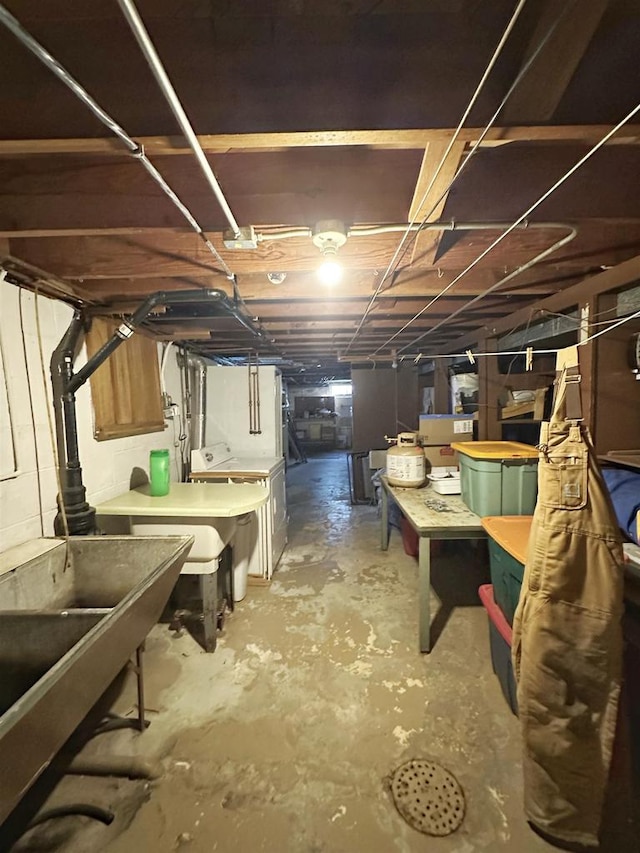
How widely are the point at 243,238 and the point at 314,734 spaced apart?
2.13m

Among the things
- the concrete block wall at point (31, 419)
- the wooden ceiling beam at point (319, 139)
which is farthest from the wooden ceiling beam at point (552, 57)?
the concrete block wall at point (31, 419)

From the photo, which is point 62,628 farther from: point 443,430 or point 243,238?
point 443,430

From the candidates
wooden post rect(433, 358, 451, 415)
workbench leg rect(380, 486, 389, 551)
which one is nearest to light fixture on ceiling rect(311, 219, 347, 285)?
workbench leg rect(380, 486, 389, 551)

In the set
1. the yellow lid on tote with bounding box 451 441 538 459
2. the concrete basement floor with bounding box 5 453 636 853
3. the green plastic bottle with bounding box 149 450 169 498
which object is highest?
the yellow lid on tote with bounding box 451 441 538 459

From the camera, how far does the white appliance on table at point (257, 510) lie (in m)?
2.78

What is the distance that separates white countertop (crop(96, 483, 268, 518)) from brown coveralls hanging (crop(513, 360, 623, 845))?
1.47 metres

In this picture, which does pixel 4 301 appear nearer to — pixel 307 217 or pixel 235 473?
pixel 307 217

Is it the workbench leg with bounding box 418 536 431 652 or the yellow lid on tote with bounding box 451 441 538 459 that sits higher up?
the yellow lid on tote with bounding box 451 441 538 459

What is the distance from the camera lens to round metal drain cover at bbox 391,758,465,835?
1224 millimetres

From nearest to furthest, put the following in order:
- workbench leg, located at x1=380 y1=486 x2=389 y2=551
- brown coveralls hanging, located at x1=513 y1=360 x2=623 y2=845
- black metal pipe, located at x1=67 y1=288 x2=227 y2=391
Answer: brown coveralls hanging, located at x1=513 y1=360 x2=623 y2=845 < black metal pipe, located at x1=67 y1=288 x2=227 y2=391 < workbench leg, located at x1=380 y1=486 x2=389 y2=551

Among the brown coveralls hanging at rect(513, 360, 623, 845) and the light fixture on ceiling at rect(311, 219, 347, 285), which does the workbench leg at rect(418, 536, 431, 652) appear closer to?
the brown coveralls hanging at rect(513, 360, 623, 845)

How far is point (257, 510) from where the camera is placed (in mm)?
2885

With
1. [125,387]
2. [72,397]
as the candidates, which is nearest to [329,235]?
[72,397]

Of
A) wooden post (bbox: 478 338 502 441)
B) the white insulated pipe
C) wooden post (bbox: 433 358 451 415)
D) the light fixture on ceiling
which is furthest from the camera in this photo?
wooden post (bbox: 433 358 451 415)
